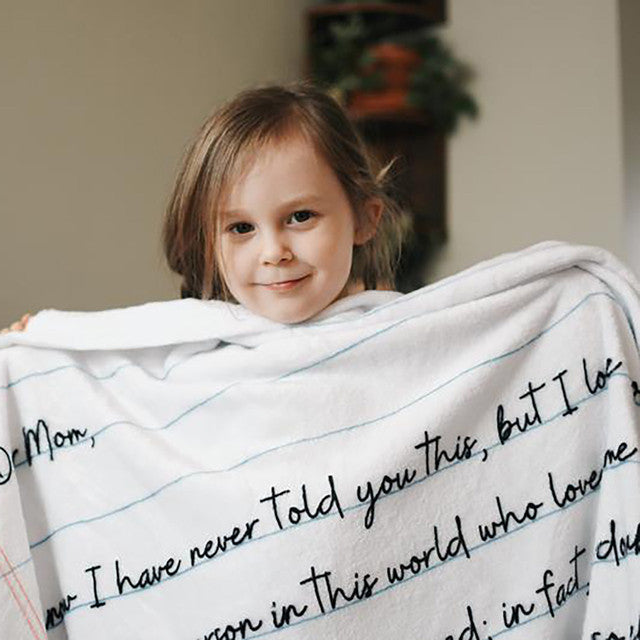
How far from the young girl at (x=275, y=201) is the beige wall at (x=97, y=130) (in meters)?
0.52

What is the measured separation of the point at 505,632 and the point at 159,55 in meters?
1.51

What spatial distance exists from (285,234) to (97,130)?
977mm

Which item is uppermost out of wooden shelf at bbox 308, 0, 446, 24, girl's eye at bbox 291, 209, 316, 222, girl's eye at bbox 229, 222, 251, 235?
wooden shelf at bbox 308, 0, 446, 24

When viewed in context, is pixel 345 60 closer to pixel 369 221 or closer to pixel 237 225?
pixel 369 221

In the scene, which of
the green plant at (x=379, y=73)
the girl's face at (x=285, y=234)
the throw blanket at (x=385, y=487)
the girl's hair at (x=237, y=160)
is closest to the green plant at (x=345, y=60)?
the green plant at (x=379, y=73)

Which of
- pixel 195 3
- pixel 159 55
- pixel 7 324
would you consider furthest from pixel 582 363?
pixel 195 3

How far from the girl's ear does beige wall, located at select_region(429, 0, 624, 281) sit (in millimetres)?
1400

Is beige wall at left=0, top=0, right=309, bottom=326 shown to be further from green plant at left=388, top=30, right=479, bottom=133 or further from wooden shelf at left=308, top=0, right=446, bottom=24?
green plant at left=388, top=30, right=479, bottom=133

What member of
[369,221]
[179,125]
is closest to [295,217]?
[369,221]

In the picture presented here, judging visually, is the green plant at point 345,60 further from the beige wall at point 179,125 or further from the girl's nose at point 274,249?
the girl's nose at point 274,249

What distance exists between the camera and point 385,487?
33.8 inches

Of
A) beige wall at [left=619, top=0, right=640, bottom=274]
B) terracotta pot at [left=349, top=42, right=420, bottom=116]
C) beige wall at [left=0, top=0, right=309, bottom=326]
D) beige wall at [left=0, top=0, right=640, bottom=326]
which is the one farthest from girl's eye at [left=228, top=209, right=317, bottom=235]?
terracotta pot at [left=349, top=42, right=420, bottom=116]

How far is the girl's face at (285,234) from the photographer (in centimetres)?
95

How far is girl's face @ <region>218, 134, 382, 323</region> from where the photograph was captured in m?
0.95
